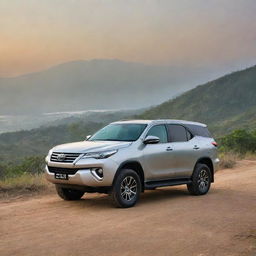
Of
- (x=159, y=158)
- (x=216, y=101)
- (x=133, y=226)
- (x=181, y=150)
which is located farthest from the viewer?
(x=216, y=101)

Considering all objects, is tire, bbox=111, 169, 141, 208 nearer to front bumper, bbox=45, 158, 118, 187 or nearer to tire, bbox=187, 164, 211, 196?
front bumper, bbox=45, 158, 118, 187

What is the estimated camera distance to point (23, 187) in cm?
1348

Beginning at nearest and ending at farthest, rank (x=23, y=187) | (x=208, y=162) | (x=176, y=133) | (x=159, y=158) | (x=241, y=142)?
(x=159, y=158)
(x=176, y=133)
(x=208, y=162)
(x=23, y=187)
(x=241, y=142)

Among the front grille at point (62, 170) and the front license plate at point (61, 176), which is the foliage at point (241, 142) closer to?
the front grille at point (62, 170)

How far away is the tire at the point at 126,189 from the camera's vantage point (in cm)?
1014

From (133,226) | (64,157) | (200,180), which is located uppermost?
(64,157)

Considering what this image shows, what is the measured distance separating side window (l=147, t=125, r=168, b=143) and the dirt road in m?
1.46

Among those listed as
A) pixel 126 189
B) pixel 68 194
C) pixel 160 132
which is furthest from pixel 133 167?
pixel 68 194

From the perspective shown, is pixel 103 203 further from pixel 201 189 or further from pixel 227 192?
pixel 227 192

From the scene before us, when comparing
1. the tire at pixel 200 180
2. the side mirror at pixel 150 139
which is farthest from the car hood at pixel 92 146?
the tire at pixel 200 180

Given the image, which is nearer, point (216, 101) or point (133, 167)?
point (133, 167)

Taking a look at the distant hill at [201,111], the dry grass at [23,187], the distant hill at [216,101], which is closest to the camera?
the dry grass at [23,187]

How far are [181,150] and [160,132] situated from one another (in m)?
0.73

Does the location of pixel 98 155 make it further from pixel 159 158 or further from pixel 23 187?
pixel 23 187
